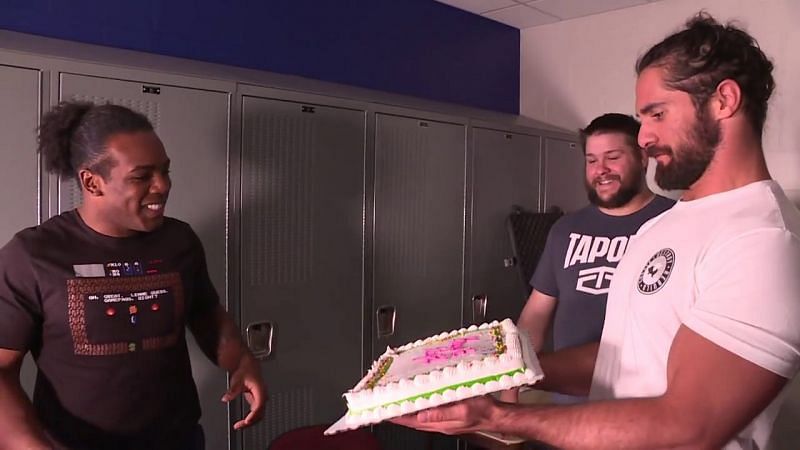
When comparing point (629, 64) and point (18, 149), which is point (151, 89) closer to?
point (18, 149)

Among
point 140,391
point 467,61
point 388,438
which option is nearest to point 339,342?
point 388,438

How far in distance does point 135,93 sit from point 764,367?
177cm

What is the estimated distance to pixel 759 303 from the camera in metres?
0.86

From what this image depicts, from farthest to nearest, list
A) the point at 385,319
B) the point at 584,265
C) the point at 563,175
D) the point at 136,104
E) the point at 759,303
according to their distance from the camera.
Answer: the point at 563,175
the point at 385,319
the point at 584,265
the point at 136,104
the point at 759,303

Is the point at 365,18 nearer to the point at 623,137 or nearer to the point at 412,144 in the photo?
the point at 412,144

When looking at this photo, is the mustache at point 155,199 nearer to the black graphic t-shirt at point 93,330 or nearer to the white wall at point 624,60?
the black graphic t-shirt at point 93,330

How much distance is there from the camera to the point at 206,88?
1.98 meters

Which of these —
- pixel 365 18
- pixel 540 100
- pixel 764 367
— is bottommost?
pixel 764 367

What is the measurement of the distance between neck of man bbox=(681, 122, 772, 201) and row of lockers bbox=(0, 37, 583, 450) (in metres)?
1.51

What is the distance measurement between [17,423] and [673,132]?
1423 mm

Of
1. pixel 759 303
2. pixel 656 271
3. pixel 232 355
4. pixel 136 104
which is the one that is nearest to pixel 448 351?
pixel 656 271

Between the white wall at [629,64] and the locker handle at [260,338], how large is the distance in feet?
7.21

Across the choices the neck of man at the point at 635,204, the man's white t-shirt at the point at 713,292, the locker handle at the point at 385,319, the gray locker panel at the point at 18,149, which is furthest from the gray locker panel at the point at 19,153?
the neck of man at the point at 635,204

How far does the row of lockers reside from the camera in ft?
5.84
